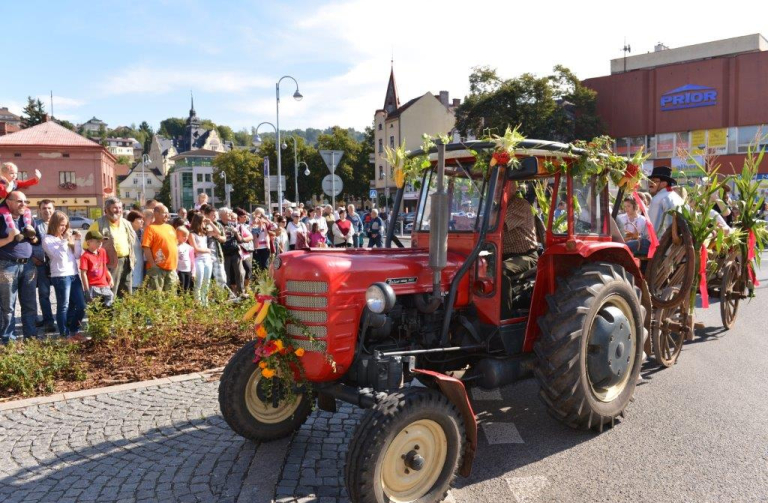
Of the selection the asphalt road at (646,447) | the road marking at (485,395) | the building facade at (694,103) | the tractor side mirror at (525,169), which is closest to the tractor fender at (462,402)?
the asphalt road at (646,447)

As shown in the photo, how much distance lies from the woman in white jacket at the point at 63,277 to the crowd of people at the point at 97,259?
12mm

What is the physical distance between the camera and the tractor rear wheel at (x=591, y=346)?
4.38 metres

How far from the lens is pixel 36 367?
223 inches

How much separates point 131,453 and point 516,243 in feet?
10.6

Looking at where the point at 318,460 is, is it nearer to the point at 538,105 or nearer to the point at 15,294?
the point at 15,294

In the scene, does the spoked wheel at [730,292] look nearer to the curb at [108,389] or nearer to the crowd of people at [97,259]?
the crowd of people at [97,259]

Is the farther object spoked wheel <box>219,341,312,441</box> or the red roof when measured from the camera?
the red roof

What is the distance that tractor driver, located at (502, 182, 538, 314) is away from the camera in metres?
4.66

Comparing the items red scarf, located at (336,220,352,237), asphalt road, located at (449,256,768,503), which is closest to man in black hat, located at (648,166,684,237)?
asphalt road, located at (449,256,768,503)

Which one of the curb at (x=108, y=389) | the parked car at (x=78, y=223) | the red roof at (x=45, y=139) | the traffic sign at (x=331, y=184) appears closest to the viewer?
the curb at (x=108, y=389)

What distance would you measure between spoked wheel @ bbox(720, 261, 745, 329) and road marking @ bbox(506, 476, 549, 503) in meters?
5.31

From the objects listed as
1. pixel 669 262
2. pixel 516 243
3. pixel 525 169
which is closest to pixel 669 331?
pixel 669 262

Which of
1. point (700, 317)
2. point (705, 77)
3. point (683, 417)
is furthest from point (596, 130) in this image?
point (683, 417)

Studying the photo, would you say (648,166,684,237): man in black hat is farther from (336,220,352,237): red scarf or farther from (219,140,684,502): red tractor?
(336,220,352,237): red scarf
